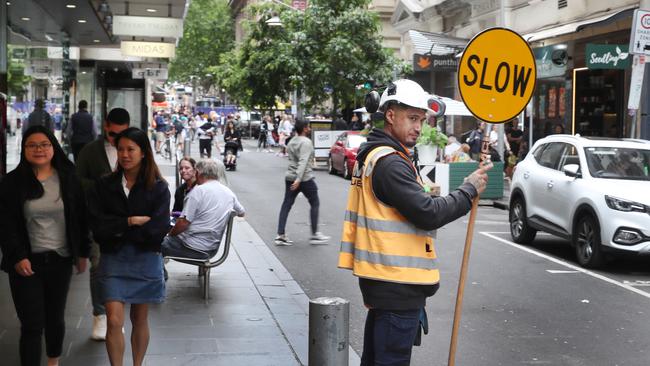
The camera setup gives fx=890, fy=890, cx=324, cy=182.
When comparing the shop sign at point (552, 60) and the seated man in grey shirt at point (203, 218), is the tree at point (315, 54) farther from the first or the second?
the seated man in grey shirt at point (203, 218)

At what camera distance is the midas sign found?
5.82 meters

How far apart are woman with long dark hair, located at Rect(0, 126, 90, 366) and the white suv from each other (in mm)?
7367

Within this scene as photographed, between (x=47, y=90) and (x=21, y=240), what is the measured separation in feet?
42.6

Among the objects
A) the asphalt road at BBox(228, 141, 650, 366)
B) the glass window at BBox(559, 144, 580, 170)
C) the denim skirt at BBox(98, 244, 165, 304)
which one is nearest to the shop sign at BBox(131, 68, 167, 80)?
the asphalt road at BBox(228, 141, 650, 366)

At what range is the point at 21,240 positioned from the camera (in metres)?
5.58

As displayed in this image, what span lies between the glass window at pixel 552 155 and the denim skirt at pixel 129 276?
8.50 metres

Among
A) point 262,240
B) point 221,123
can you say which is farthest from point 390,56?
point 221,123

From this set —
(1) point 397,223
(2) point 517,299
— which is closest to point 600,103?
(2) point 517,299

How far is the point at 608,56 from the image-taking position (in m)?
18.8

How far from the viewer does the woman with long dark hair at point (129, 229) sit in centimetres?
559

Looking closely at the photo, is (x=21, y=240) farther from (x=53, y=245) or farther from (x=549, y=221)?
(x=549, y=221)

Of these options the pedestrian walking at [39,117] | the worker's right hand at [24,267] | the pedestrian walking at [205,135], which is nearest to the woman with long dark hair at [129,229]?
the worker's right hand at [24,267]

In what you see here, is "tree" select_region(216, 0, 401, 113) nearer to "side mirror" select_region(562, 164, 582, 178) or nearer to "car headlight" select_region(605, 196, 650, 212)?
"side mirror" select_region(562, 164, 582, 178)

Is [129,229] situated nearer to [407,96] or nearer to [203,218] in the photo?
[407,96]
